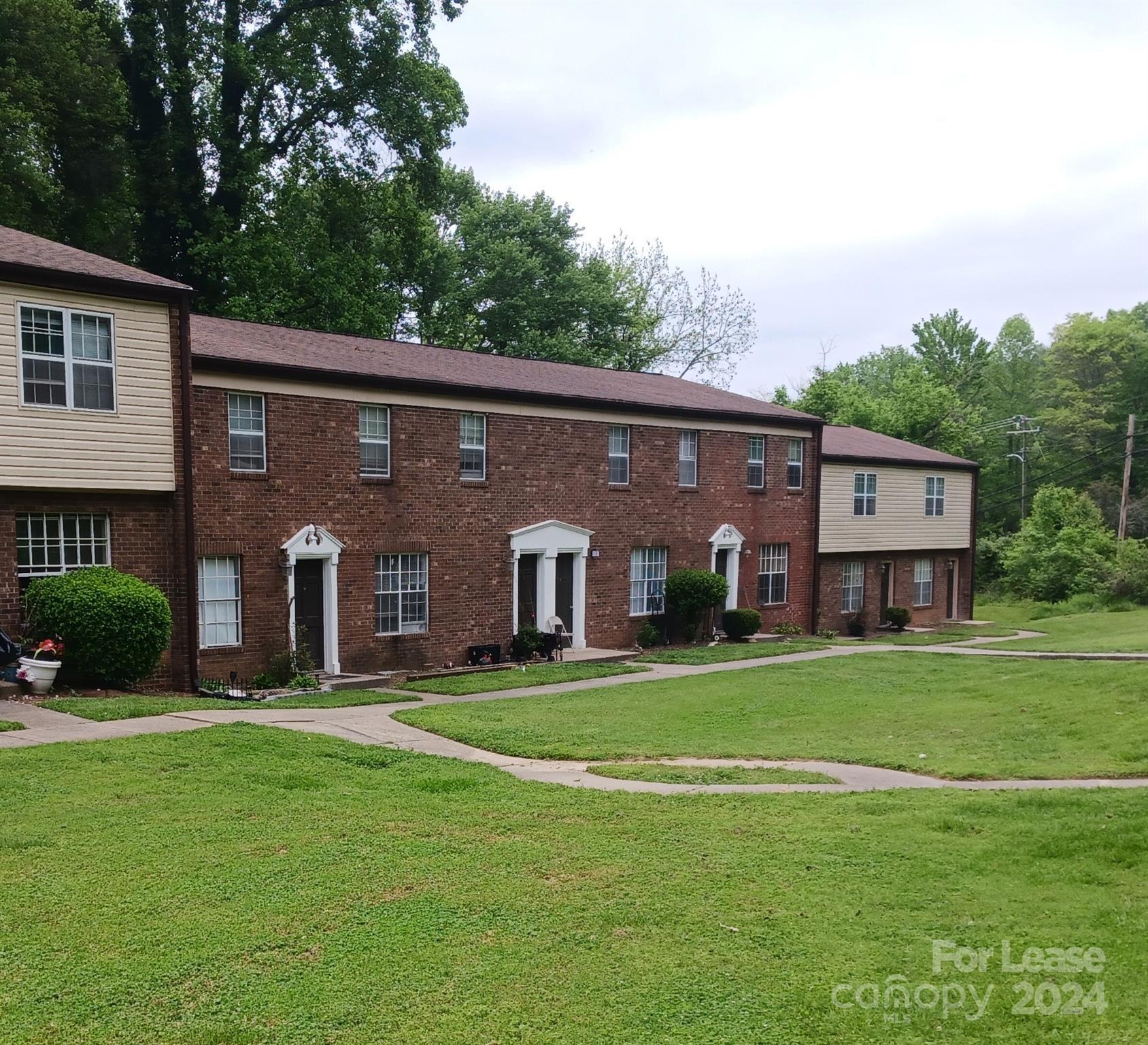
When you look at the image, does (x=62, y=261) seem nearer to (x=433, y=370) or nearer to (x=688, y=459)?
(x=433, y=370)

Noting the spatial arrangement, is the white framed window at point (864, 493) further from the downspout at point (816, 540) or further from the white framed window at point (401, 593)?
the white framed window at point (401, 593)

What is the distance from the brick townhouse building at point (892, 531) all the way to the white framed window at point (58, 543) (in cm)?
2047

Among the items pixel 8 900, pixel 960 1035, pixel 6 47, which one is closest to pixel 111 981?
pixel 8 900

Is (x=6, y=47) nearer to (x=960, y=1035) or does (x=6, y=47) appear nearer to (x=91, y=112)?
(x=91, y=112)

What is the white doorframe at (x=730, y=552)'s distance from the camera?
27109 mm

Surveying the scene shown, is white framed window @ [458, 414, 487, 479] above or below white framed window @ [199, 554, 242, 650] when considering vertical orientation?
above

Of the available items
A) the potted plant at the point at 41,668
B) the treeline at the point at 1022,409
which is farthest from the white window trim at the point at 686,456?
the treeline at the point at 1022,409

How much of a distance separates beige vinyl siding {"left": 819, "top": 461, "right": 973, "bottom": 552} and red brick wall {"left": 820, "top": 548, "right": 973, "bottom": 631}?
350mm

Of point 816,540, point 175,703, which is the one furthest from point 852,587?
point 175,703

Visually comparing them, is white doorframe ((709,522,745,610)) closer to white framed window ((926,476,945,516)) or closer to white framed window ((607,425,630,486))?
white framed window ((607,425,630,486))

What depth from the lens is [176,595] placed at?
16719 millimetres

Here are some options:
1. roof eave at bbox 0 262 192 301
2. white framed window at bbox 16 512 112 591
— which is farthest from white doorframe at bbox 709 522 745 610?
white framed window at bbox 16 512 112 591

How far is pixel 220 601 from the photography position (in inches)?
703

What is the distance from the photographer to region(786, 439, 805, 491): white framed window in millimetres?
29312
